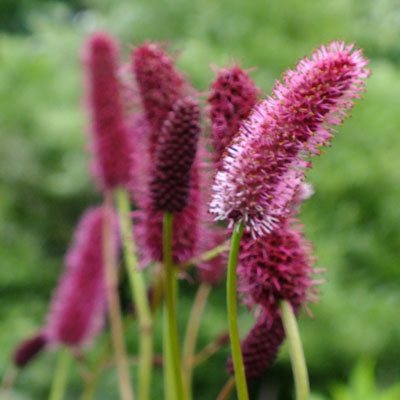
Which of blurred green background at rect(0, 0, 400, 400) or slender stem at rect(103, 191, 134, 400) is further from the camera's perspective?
blurred green background at rect(0, 0, 400, 400)

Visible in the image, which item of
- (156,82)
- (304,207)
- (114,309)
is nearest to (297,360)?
(156,82)

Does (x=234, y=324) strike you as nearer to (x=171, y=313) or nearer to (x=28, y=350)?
(x=171, y=313)

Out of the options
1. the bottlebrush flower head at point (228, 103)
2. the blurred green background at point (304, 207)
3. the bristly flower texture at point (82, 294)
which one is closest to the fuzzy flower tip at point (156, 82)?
the bottlebrush flower head at point (228, 103)

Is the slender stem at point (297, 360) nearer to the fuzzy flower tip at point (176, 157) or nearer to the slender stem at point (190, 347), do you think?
the fuzzy flower tip at point (176, 157)

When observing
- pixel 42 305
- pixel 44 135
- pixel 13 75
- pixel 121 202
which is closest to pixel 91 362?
pixel 42 305

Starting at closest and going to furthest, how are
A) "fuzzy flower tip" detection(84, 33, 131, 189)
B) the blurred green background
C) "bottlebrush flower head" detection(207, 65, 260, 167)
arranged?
"bottlebrush flower head" detection(207, 65, 260, 167), "fuzzy flower tip" detection(84, 33, 131, 189), the blurred green background

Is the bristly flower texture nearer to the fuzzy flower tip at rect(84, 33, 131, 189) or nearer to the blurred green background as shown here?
the fuzzy flower tip at rect(84, 33, 131, 189)

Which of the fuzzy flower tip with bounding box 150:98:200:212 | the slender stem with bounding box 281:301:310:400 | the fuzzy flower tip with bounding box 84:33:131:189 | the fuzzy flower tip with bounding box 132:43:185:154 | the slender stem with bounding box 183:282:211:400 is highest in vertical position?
the fuzzy flower tip with bounding box 84:33:131:189

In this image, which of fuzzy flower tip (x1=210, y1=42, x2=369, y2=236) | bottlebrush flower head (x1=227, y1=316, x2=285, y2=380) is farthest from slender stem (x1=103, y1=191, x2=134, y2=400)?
fuzzy flower tip (x1=210, y1=42, x2=369, y2=236)
